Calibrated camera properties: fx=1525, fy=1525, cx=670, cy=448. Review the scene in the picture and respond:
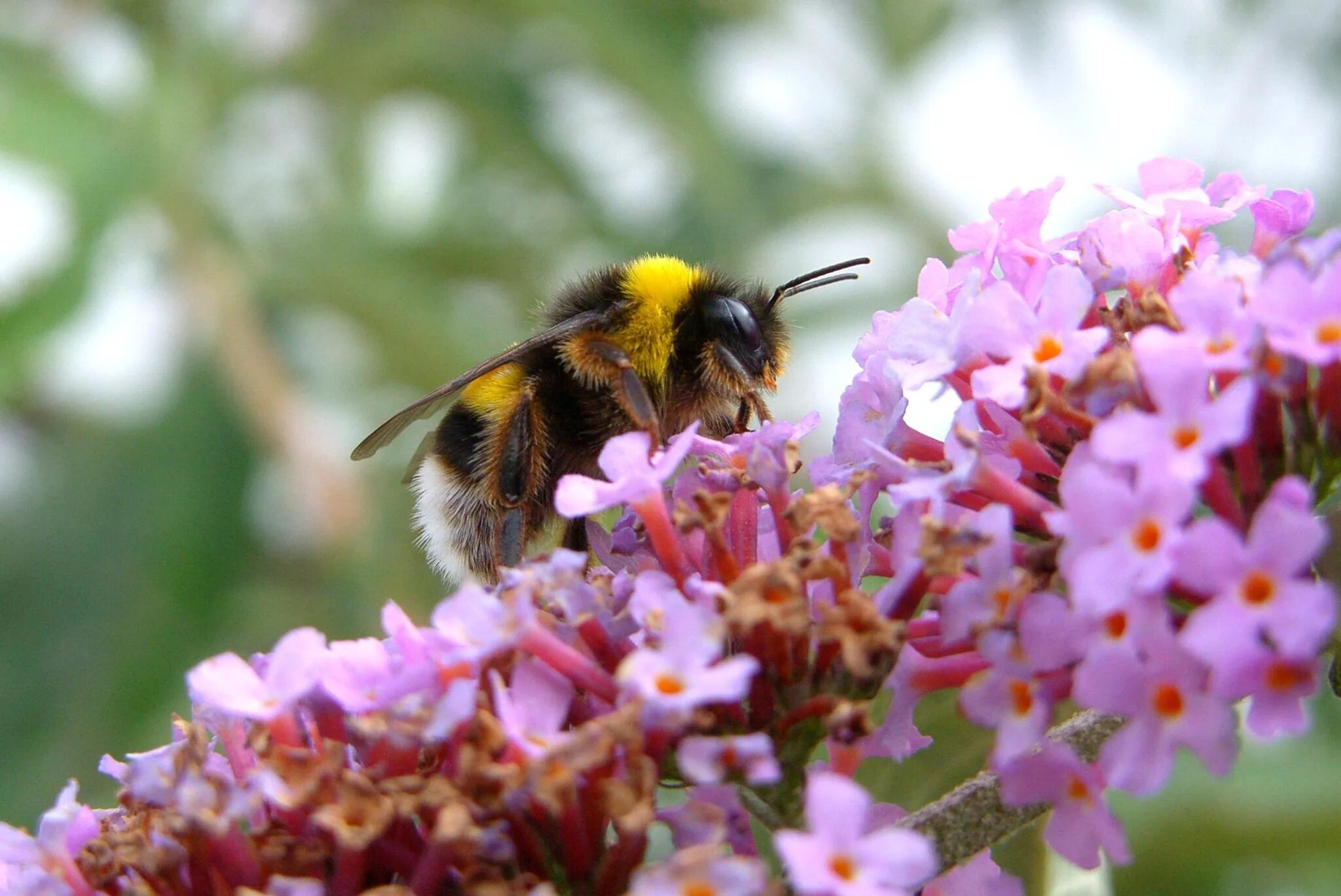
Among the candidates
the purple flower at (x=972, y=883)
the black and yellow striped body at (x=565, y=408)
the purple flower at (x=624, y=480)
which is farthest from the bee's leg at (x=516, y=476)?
the purple flower at (x=972, y=883)

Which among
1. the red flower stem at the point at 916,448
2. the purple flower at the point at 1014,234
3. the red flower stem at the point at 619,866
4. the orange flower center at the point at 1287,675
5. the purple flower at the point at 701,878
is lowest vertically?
the red flower stem at the point at 619,866

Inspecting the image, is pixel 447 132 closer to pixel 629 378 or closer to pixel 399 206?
pixel 399 206

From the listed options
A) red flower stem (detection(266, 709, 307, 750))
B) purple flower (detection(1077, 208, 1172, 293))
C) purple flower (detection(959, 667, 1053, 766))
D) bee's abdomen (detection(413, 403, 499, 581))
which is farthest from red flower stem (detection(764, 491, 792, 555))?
bee's abdomen (detection(413, 403, 499, 581))

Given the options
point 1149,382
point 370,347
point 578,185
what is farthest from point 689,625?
point 578,185

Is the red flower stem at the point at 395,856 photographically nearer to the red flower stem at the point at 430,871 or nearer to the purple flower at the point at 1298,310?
the red flower stem at the point at 430,871

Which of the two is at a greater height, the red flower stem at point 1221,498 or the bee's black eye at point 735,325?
the bee's black eye at point 735,325
